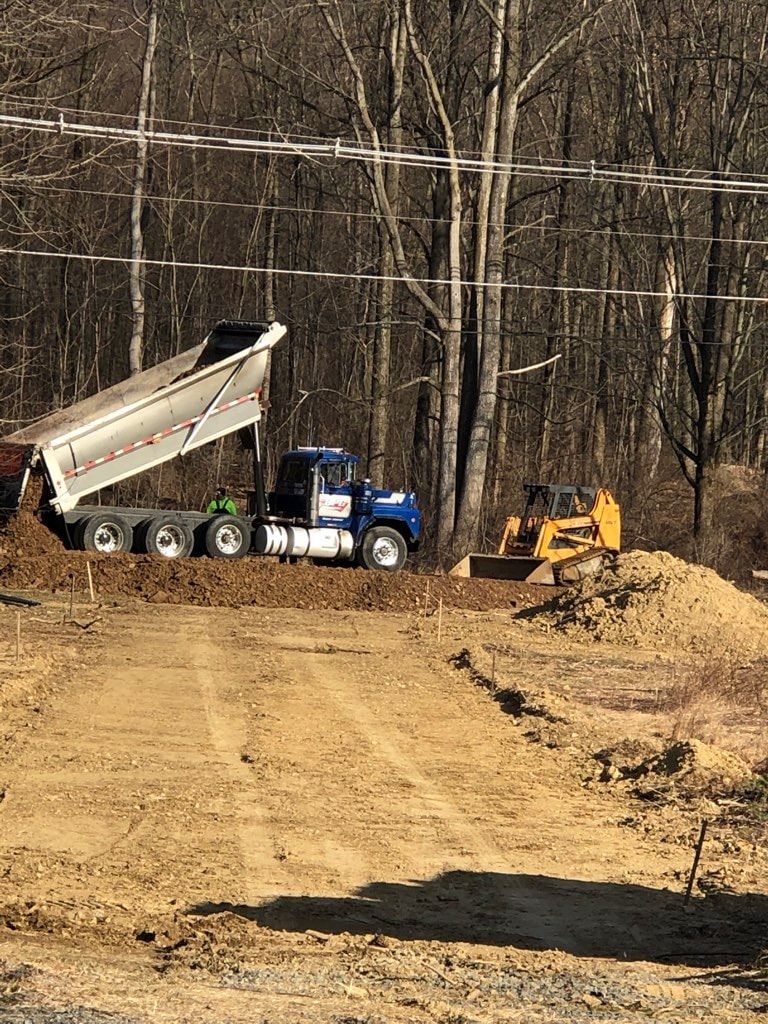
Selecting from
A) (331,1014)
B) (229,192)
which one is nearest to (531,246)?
(229,192)

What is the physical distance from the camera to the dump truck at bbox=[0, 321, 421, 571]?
91.2 feet

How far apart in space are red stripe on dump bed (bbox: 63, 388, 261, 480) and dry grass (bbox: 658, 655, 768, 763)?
12162mm

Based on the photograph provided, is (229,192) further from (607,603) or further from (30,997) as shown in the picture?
(30,997)

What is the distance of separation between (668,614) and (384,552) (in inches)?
328

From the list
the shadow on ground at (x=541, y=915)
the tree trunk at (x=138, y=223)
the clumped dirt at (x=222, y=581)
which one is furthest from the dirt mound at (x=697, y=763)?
the tree trunk at (x=138, y=223)

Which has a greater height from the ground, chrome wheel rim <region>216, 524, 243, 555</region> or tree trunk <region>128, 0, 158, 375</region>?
tree trunk <region>128, 0, 158, 375</region>

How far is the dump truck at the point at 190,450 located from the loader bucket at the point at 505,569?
5.45 feet

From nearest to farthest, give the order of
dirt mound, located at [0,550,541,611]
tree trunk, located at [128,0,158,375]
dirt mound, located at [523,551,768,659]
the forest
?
dirt mound, located at [523,551,768,659] → dirt mound, located at [0,550,541,611] → the forest → tree trunk, located at [128,0,158,375]

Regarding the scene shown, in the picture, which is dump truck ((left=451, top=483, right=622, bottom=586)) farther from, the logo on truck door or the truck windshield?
the truck windshield

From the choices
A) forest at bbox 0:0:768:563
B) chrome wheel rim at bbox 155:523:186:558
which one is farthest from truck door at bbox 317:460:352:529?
forest at bbox 0:0:768:563

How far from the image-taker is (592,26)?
3709 centimetres

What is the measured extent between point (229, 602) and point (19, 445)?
5.03 metres

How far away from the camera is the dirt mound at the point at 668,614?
78.0ft

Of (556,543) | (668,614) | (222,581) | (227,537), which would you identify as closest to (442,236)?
(556,543)
